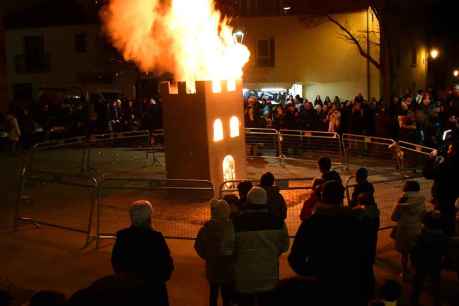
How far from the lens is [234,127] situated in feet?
51.7

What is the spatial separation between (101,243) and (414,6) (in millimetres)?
29497

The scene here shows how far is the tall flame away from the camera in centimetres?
1524

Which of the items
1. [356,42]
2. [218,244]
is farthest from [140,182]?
[356,42]

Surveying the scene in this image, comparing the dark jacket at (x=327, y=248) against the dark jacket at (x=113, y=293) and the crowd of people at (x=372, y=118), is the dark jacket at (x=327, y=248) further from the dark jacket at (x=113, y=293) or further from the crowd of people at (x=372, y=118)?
the crowd of people at (x=372, y=118)

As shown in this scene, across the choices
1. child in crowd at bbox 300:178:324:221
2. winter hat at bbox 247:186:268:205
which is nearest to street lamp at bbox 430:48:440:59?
child in crowd at bbox 300:178:324:221

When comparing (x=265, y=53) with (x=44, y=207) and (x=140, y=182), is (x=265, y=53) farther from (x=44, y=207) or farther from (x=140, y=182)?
(x=44, y=207)

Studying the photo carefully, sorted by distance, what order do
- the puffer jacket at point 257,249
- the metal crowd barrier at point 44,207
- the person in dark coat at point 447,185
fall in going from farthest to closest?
the metal crowd barrier at point 44,207, the person in dark coat at point 447,185, the puffer jacket at point 257,249

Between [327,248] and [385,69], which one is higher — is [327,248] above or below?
below

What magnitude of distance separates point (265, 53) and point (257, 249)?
27374mm

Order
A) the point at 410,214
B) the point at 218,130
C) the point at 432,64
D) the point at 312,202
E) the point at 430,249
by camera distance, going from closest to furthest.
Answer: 1. the point at 430,249
2. the point at 410,214
3. the point at 312,202
4. the point at 218,130
5. the point at 432,64

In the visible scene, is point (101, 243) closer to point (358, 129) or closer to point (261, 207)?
point (261, 207)

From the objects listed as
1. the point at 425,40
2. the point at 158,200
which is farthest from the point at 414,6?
the point at 158,200

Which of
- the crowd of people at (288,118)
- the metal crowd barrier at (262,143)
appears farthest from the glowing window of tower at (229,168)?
the crowd of people at (288,118)

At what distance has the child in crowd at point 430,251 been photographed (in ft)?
25.6
